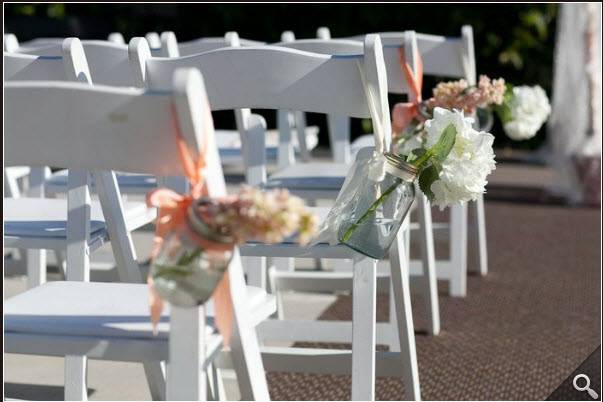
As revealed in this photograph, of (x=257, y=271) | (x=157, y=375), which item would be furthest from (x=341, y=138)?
(x=157, y=375)

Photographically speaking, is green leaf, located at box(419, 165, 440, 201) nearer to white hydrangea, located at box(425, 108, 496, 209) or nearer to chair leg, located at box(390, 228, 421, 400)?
white hydrangea, located at box(425, 108, 496, 209)

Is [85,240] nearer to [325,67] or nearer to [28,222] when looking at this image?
[28,222]

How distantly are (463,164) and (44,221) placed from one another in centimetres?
124

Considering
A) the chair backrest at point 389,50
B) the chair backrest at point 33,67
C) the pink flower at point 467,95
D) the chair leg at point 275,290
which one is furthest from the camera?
the chair leg at point 275,290

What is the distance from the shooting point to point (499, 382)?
346 centimetres

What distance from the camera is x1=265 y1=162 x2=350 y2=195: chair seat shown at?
3.77 metres

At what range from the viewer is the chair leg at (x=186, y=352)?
6.12 ft

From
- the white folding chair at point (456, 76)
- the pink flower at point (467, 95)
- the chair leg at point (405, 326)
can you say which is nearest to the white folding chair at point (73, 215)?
the chair leg at point (405, 326)

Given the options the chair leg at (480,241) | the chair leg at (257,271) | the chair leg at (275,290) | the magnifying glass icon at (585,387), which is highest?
the chair leg at (257,271)

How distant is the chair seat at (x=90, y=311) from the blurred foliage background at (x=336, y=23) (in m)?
7.29

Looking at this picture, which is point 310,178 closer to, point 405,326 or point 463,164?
point 405,326

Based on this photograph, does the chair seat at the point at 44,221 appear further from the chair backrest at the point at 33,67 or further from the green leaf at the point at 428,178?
the green leaf at the point at 428,178

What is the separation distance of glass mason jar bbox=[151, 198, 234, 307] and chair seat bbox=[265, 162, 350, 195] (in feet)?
6.33

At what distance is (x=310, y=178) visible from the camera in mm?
3842
